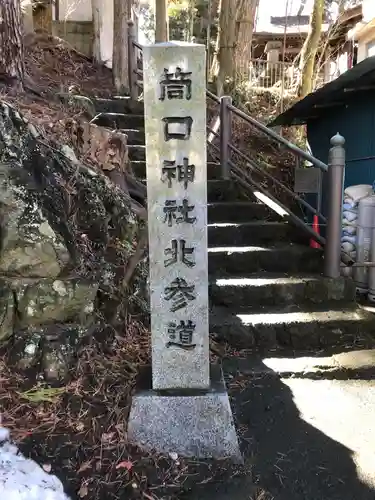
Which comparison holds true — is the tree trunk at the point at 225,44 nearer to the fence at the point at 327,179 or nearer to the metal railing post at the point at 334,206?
the fence at the point at 327,179

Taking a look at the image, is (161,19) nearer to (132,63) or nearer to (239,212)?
(132,63)

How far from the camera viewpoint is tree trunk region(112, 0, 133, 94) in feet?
27.4

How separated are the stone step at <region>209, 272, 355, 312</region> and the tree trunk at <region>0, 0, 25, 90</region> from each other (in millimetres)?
3056

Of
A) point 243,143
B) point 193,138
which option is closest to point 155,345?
point 193,138

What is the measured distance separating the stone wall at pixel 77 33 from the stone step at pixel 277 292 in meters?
9.16

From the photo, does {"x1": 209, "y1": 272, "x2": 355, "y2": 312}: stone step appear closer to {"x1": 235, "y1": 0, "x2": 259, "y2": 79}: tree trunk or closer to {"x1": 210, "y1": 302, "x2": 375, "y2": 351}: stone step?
{"x1": 210, "y1": 302, "x2": 375, "y2": 351}: stone step

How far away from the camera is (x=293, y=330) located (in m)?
4.10

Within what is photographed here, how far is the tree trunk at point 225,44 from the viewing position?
9.83 m

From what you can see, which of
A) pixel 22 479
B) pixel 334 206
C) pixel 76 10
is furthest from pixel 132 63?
pixel 22 479

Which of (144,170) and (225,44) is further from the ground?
(225,44)

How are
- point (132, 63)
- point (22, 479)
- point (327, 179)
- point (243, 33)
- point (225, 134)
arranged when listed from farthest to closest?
point (243, 33)
point (132, 63)
point (225, 134)
point (327, 179)
point (22, 479)

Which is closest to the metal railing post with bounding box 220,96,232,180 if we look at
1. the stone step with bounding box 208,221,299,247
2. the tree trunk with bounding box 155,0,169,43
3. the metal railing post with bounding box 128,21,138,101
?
the stone step with bounding box 208,221,299,247

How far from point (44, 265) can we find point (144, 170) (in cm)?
320

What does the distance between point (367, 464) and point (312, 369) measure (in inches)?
43.9
